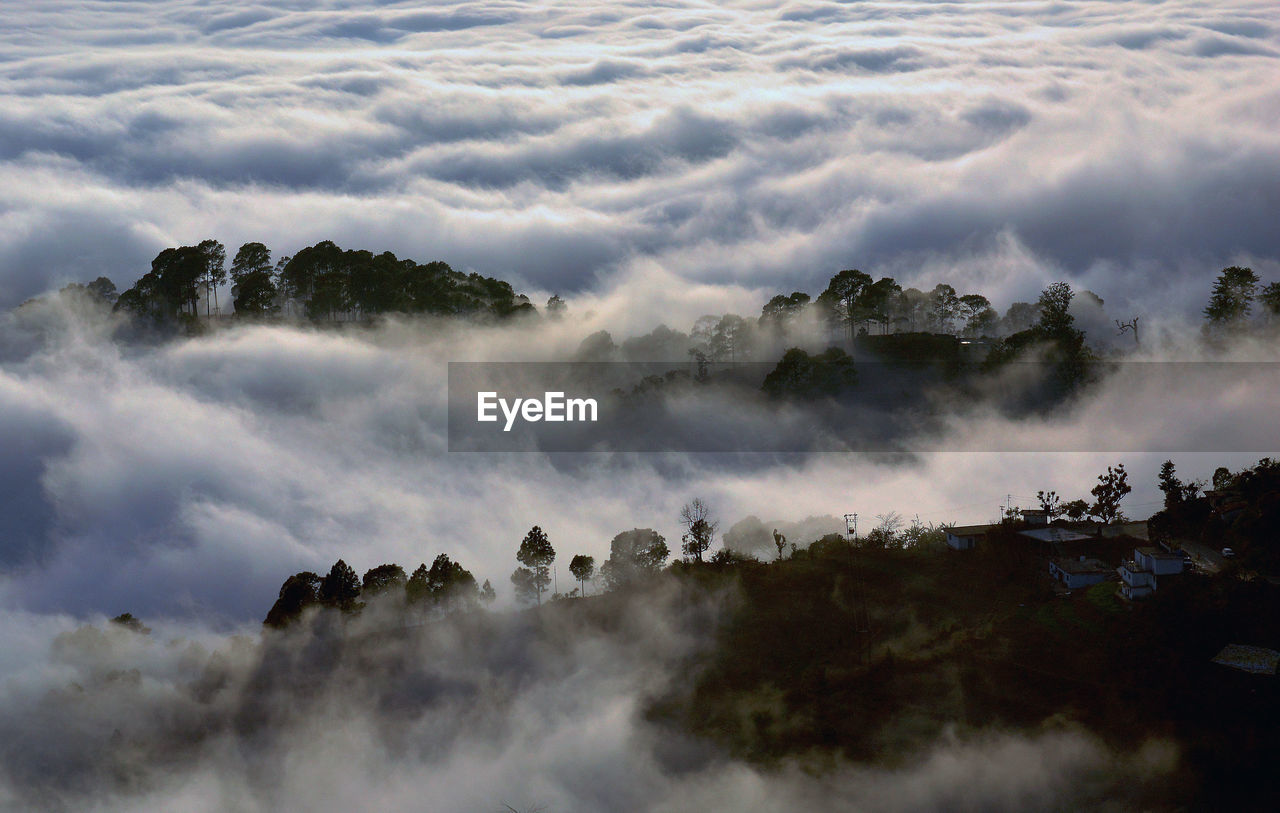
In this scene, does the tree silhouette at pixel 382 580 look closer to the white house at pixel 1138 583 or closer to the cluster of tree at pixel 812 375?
the white house at pixel 1138 583

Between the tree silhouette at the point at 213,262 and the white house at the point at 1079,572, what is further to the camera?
the tree silhouette at the point at 213,262

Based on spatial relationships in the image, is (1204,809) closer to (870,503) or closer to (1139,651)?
(1139,651)

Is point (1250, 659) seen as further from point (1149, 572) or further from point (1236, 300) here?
point (1236, 300)

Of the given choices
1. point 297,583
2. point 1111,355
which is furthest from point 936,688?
point 1111,355

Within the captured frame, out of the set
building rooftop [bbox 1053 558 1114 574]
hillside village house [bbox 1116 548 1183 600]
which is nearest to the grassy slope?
hillside village house [bbox 1116 548 1183 600]

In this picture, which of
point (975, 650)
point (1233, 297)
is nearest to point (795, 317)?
point (1233, 297)

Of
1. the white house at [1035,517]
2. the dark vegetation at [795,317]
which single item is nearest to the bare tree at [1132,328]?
the dark vegetation at [795,317]

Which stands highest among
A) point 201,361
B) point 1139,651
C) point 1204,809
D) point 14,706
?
point 201,361
